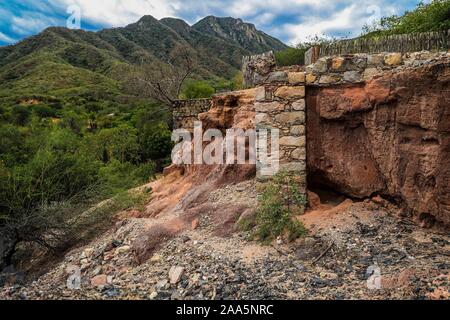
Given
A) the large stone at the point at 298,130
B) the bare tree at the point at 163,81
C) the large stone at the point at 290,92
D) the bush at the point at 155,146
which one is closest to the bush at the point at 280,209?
the large stone at the point at 298,130

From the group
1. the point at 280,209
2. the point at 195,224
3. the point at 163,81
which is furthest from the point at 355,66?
the point at 163,81

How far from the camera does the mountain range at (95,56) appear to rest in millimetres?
36125

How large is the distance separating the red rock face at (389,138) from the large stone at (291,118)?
0.17 m

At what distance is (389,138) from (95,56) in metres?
44.8

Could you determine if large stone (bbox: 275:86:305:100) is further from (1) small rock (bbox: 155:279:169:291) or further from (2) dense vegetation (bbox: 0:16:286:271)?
(2) dense vegetation (bbox: 0:16:286:271)

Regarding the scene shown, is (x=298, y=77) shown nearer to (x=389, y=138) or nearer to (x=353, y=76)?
(x=353, y=76)

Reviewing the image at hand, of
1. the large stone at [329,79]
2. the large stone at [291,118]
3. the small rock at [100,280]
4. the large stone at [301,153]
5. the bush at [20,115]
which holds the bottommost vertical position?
the small rock at [100,280]

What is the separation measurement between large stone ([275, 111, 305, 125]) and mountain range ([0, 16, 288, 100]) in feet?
75.9

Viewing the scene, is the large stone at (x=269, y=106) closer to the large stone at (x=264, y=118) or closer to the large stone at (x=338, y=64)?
the large stone at (x=264, y=118)

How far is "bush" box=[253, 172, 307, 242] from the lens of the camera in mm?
4328

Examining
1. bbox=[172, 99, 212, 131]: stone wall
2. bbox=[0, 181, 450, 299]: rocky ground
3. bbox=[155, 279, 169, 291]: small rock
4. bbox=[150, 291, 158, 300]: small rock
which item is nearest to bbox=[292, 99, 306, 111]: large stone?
bbox=[0, 181, 450, 299]: rocky ground
